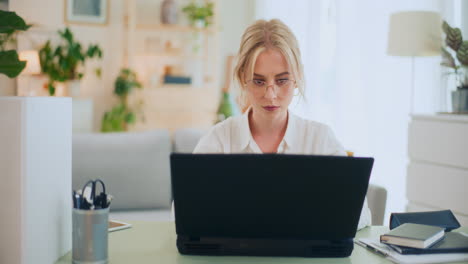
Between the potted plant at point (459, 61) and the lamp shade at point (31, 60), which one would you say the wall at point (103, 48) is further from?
the potted plant at point (459, 61)

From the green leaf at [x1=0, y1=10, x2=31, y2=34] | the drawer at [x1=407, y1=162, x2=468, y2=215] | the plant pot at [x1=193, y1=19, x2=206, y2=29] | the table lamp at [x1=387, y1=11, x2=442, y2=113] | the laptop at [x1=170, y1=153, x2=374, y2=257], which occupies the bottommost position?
the drawer at [x1=407, y1=162, x2=468, y2=215]

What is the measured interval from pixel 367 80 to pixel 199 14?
220 centimetres

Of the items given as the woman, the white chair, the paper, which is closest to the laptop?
the paper

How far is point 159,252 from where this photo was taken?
124 cm

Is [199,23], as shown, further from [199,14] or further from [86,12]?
[86,12]

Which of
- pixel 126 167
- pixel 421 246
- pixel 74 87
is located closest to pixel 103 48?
pixel 74 87

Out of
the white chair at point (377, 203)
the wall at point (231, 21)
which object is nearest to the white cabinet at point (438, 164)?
the white chair at point (377, 203)

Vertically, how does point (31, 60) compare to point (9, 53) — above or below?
above

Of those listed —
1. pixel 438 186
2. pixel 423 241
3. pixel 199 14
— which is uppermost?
pixel 199 14

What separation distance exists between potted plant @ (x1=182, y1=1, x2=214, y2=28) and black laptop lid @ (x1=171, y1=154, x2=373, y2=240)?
4357mm

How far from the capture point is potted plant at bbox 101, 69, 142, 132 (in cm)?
504

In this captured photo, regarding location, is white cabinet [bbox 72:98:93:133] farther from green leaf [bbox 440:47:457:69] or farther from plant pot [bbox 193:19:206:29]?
green leaf [bbox 440:47:457:69]

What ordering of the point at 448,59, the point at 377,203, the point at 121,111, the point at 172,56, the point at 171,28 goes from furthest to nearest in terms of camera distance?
the point at 172,56, the point at 171,28, the point at 121,111, the point at 448,59, the point at 377,203

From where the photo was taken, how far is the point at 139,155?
9.73 ft
